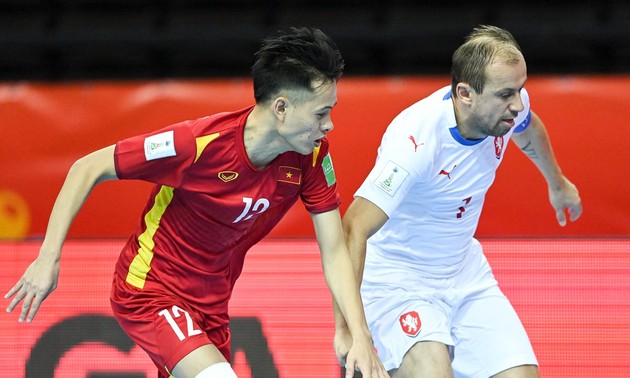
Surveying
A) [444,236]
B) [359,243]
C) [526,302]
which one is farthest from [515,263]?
[359,243]

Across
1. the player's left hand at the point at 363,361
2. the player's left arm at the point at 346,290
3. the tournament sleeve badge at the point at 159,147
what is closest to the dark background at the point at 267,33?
the player's left arm at the point at 346,290

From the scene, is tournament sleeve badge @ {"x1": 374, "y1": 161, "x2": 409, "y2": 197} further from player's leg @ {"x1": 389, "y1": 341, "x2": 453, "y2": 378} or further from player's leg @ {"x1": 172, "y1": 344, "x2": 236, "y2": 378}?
player's leg @ {"x1": 172, "y1": 344, "x2": 236, "y2": 378}

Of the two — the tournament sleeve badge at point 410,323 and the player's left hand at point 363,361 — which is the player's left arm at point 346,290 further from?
the tournament sleeve badge at point 410,323

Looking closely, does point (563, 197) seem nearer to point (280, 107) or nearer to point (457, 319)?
point (457, 319)

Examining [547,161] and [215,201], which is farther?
[547,161]

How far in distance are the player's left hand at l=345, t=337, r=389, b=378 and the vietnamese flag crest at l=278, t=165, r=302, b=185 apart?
62 centimetres

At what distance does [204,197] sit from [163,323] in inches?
17.9

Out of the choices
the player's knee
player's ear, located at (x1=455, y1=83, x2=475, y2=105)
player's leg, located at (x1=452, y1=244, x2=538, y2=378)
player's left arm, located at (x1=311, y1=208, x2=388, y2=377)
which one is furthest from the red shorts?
player's ear, located at (x1=455, y1=83, x2=475, y2=105)

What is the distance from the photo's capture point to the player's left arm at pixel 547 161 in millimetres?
4398

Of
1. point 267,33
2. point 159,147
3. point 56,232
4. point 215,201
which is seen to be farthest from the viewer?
point 267,33

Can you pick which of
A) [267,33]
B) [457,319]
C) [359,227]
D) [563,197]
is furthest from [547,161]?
[267,33]

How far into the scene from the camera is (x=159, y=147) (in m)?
3.31

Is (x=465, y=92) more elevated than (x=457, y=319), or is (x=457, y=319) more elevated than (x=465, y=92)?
(x=465, y=92)

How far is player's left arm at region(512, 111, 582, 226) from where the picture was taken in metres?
4.40
